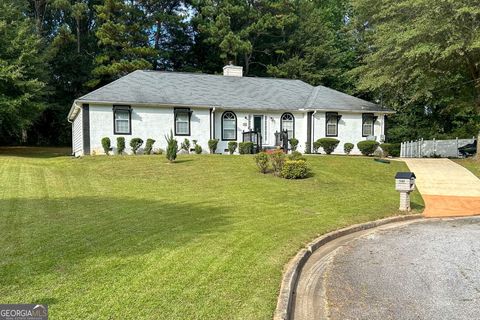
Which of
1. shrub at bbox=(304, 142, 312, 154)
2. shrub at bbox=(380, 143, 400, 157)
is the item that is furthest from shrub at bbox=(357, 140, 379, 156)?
shrub at bbox=(304, 142, 312, 154)

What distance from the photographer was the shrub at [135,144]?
20.9 metres

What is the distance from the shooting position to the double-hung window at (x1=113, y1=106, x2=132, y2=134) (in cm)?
2105

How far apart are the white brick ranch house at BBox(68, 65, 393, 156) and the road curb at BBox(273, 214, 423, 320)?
48.2 feet

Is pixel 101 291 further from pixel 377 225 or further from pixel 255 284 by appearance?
pixel 377 225

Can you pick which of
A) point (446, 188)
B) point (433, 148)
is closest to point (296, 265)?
point (446, 188)

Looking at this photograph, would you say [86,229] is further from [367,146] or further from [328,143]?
[367,146]

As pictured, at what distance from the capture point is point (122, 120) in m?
21.2

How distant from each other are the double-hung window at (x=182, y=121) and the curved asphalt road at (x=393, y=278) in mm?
15460

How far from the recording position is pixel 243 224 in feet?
25.1

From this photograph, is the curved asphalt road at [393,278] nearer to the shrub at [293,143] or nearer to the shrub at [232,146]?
the shrub at [232,146]

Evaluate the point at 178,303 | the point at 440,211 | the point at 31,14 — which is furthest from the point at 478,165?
the point at 31,14

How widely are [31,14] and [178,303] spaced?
144ft

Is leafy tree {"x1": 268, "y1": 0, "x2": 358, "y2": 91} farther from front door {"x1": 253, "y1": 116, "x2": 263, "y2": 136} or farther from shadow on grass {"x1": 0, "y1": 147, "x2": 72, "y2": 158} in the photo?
shadow on grass {"x1": 0, "y1": 147, "x2": 72, "y2": 158}

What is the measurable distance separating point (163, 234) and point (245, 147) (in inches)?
612
